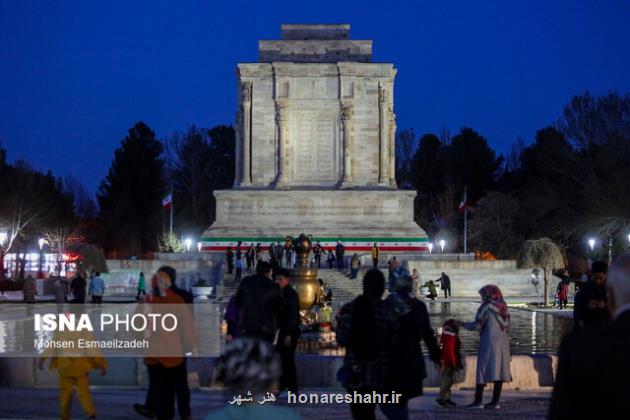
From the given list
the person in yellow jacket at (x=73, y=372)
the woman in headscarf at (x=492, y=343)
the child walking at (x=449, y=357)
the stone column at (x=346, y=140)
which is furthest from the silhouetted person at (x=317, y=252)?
the person in yellow jacket at (x=73, y=372)

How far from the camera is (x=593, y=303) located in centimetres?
1009

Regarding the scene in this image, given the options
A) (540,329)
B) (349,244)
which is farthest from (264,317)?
(349,244)

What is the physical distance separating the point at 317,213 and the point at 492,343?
38576mm

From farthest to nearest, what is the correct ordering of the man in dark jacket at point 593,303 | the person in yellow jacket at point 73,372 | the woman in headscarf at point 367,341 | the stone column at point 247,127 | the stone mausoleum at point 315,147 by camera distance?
1. the stone column at point 247,127
2. the stone mausoleum at point 315,147
3. the man in dark jacket at point 593,303
4. the person in yellow jacket at point 73,372
5. the woman in headscarf at point 367,341

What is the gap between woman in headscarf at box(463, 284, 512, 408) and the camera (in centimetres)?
1098

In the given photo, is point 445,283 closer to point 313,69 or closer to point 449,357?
point 313,69

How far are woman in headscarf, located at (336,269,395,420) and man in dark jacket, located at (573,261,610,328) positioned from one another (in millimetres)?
2909

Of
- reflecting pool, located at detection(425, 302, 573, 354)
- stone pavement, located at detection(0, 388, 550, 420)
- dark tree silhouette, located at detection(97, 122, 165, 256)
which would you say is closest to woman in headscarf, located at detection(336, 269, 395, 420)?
stone pavement, located at detection(0, 388, 550, 420)

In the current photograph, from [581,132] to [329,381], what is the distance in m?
46.7

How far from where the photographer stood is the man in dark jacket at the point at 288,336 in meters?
10.9

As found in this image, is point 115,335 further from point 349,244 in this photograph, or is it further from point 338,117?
point 338,117

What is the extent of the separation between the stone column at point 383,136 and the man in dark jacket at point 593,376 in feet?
157

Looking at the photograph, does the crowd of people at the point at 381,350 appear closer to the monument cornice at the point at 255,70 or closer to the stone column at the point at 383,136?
the stone column at the point at 383,136

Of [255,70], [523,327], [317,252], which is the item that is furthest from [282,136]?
[523,327]
